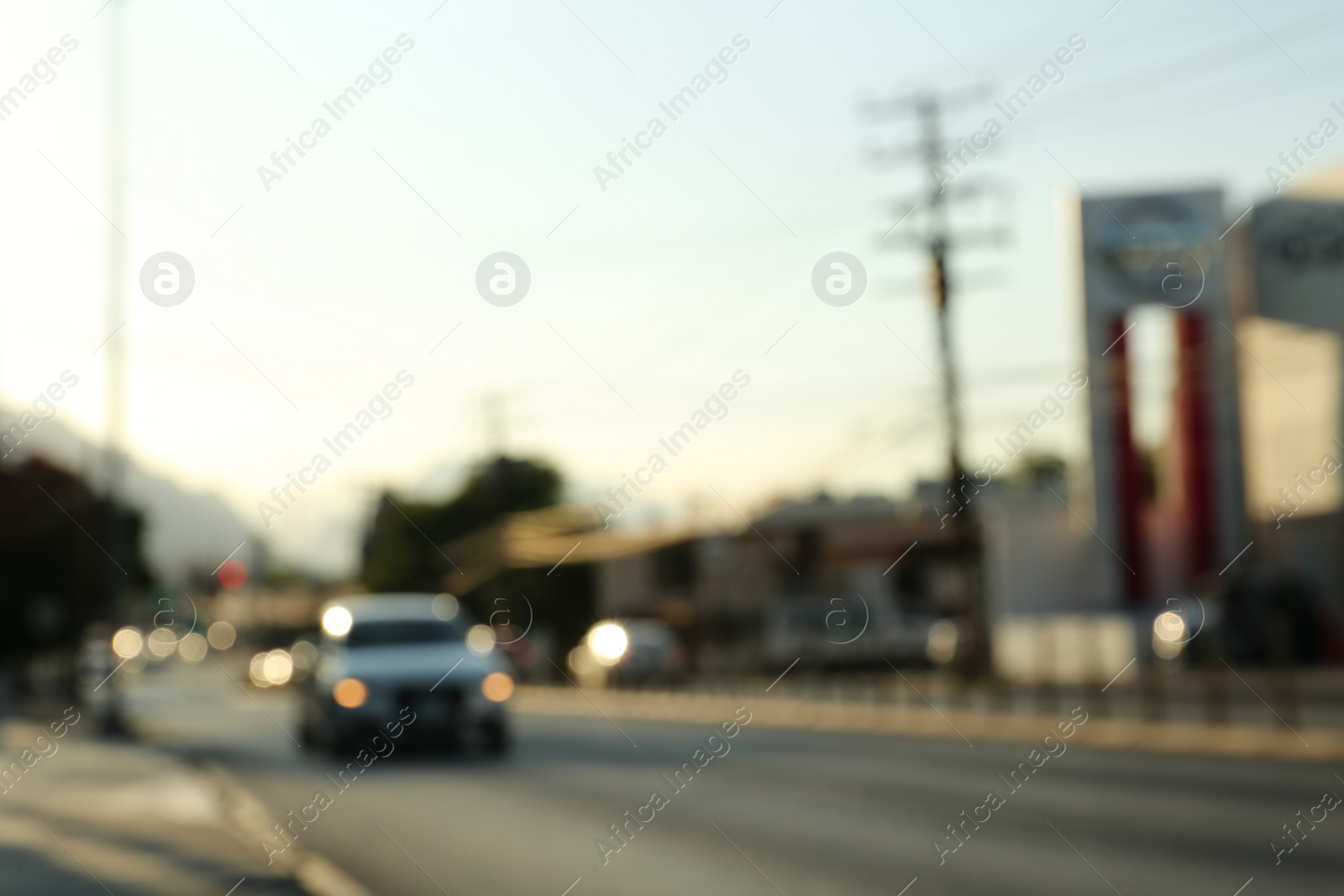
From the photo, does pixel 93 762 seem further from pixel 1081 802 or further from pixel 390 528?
pixel 390 528

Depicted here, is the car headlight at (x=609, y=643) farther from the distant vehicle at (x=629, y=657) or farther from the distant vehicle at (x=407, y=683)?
the distant vehicle at (x=407, y=683)

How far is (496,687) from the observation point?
768 inches

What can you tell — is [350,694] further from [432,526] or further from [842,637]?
[432,526]

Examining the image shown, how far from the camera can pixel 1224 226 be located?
4097 centimetres

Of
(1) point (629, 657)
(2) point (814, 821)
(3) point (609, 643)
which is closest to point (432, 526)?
(3) point (609, 643)

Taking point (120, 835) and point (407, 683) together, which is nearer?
point (120, 835)

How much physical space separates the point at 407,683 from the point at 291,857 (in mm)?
9059

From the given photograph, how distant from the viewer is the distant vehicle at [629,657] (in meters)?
47.1

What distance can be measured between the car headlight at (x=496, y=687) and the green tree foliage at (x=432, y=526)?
6698cm

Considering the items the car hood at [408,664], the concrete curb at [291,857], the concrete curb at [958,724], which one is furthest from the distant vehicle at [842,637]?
the concrete curb at [291,857]

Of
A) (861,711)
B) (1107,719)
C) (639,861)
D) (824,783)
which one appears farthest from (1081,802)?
(861,711)

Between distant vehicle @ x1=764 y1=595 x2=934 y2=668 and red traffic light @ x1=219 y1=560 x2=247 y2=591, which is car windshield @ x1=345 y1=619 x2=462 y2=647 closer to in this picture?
red traffic light @ x1=219 y1=560 x2=247 y2=591

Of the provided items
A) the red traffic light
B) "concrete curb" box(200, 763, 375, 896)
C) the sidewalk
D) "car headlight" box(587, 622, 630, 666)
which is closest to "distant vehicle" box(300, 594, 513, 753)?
the sidewalk

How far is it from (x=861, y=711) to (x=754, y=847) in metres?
18.3
